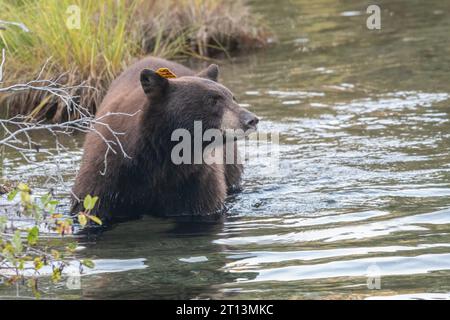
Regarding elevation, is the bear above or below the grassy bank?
below

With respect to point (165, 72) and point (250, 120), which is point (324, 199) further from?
point (165, 72)

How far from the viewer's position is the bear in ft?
25.1

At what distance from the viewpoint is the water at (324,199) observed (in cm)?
629

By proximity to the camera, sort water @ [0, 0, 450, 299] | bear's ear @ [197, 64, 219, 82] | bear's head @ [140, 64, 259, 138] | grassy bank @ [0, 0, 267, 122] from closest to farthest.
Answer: water @ [0, 0, 450, 299] < bear's head @ [140, 64, 259, 138] < bear's ear @ [197, 64, 219, 82] < grassy bank @ [0, 0, 267, 122]

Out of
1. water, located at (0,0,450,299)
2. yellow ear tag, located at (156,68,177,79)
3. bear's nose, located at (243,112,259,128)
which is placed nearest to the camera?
water, located at (0,0,450,299)

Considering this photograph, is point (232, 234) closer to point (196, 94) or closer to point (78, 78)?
point (196, 94)

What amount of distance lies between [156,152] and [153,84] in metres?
0.54

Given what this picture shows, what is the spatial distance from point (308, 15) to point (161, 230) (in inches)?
418

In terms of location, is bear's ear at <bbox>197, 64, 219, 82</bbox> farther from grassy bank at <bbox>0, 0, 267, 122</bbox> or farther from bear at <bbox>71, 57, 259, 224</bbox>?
grassy bank at <bbox>0, 0, 267, 122</bbox>

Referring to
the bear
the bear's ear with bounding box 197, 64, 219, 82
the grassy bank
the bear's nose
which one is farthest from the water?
the bear's ear with bounding box 197, 64, 219, 82

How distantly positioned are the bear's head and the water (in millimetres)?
830

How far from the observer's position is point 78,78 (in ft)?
38.2
